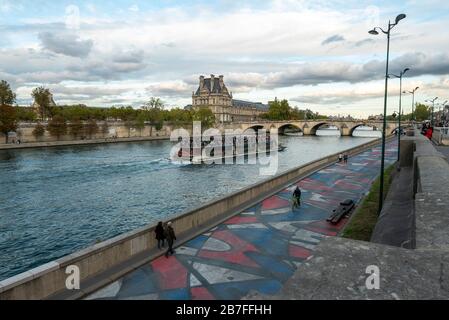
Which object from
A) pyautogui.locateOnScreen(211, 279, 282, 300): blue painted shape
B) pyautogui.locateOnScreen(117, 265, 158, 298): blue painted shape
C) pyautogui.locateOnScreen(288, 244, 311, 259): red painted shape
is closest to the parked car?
pyautogui.locateOnScreen(288, 244, 311, 259): red painted shape

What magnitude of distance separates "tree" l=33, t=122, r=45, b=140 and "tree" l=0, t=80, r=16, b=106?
7960 millimetres

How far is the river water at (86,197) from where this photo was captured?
22484 mm

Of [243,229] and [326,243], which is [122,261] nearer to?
[243,229]

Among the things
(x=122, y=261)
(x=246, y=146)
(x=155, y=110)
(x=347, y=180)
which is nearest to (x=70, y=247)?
(x=122, y=261)

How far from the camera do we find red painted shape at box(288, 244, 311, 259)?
15697mm

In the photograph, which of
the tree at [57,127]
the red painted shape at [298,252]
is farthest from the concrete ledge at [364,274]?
the tree at [57,127]

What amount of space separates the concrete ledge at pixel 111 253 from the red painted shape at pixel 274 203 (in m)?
0.93

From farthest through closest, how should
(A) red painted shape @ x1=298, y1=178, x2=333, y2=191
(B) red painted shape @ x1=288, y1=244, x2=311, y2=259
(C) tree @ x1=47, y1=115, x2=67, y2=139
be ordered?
(C) tree @ x1=47, y1=115, x2=67, y2=139
(A) red painted shape @ x1=298, y1=178, x2=333, y2=191
(B) red painted shape @ x1=288, y1=244, x2=311, y2=259

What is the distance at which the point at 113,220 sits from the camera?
27.0 m

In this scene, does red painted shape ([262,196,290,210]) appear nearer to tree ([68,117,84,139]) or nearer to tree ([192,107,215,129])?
tree ([68,117,84,139])

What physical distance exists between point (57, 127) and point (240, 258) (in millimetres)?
92070

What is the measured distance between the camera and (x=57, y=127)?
9569cm

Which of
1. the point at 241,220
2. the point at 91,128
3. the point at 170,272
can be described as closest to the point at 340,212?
the point at 241,220

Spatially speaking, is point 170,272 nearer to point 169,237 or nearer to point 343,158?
point 169,237
